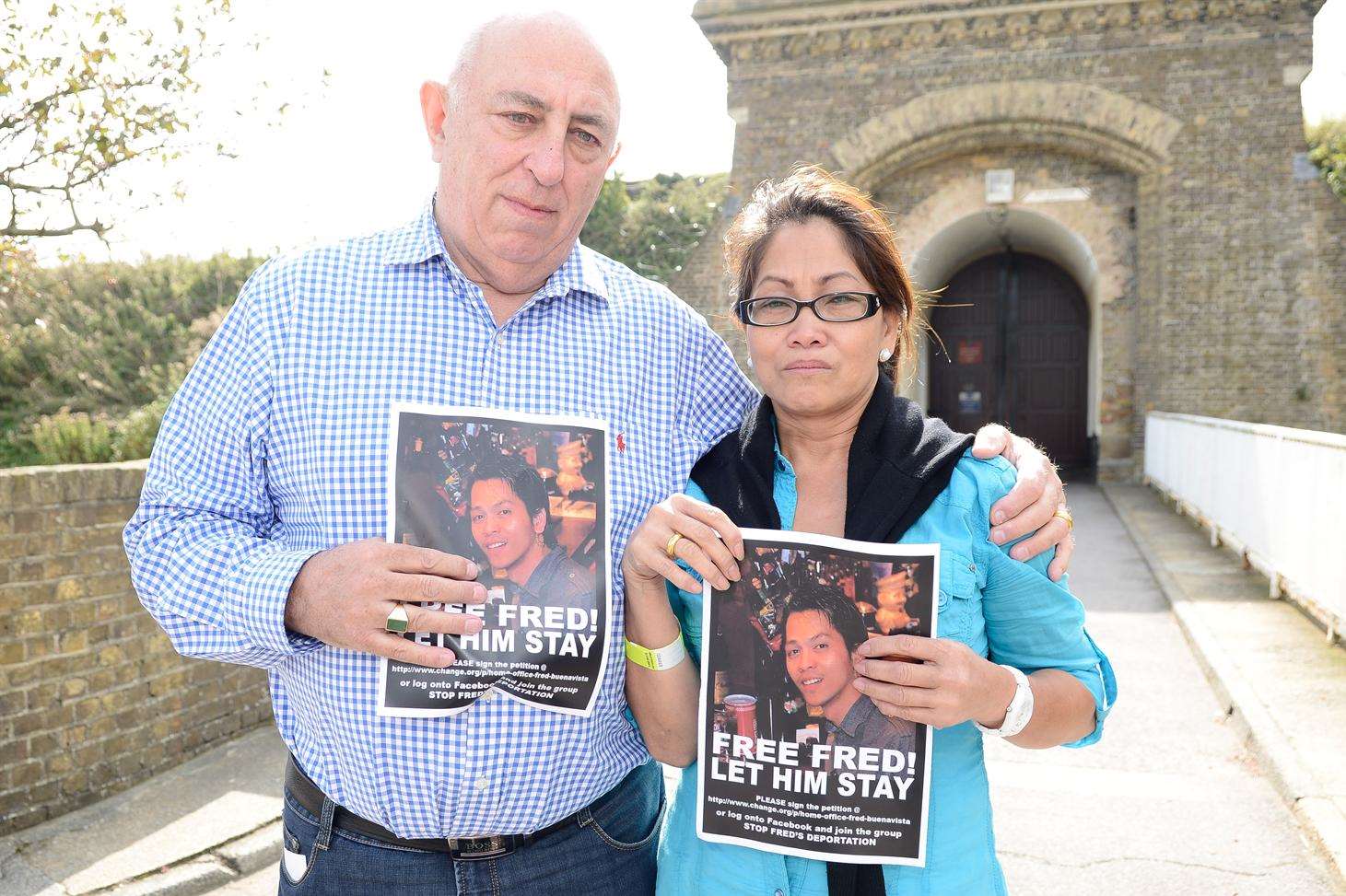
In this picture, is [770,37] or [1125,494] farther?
[770,37]

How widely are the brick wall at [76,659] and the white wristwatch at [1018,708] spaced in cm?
454

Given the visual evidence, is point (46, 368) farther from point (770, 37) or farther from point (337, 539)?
point (337, 539)

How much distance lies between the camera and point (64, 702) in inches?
186

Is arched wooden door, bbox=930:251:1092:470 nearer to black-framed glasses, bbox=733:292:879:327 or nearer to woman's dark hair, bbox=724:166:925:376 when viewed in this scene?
woman's dark hair, bbox=724:166:925:376

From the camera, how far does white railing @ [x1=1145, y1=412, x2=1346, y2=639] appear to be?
7.04 metres

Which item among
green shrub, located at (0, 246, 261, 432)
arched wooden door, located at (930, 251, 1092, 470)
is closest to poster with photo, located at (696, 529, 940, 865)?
green shrub, located at (0, 246, 261, 432)

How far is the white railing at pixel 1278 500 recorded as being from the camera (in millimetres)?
7035

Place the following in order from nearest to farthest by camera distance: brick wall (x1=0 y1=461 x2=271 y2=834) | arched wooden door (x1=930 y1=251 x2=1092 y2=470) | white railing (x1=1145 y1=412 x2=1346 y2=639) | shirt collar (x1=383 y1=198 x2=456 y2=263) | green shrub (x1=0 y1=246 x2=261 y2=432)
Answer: shirt collar (x1=383 y1=198 x2=456 y2=263) < brick wall (x1=0 y1=461 x2=271 y2=834) < white railing (x1=1145 y1=412 x2=1346 y2=639) < green shrub (x1=0 y1=246 x2=261 y2=432) < arched wooden door (x1=930 y1=251 x2=1092 y2=470)

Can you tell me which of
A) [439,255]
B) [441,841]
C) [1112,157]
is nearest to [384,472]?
[439,255]

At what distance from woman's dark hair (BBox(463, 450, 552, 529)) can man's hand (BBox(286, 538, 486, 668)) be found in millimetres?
141

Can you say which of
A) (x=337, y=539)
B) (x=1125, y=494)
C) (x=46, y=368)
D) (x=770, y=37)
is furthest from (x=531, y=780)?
(x=46, y=368)

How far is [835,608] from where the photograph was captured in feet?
5.20

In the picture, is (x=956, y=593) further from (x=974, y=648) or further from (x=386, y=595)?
(x=386, y=595)

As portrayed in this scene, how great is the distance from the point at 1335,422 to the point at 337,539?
1647 centimetres
